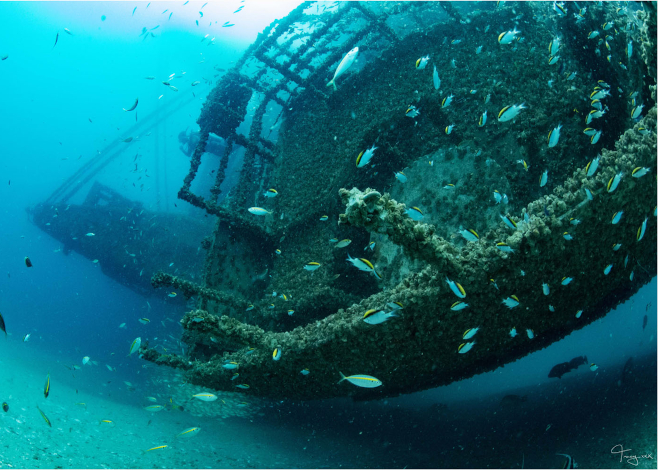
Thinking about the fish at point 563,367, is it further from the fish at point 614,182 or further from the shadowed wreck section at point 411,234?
the fish at point 614,182

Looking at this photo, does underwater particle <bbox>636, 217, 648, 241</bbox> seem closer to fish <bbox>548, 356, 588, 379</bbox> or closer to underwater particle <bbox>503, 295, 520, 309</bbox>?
underwater particle <bbox>503, 295, 520, 309</bbox>

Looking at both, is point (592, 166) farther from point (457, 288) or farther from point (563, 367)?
point (563, 367)

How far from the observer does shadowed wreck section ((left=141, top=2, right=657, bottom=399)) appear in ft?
12.9

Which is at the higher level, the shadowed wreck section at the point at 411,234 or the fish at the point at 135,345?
the shadowed wreck section at the point at 411,234

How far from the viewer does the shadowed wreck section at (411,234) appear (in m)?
3.94

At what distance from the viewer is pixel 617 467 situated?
506cm

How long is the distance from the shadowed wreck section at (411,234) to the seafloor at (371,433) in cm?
221

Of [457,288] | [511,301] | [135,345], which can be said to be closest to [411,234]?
[457,288]

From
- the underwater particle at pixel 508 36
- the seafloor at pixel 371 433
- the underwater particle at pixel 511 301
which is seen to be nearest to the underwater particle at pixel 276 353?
the underwater particle at pixel 511 301

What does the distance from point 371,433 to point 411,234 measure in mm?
7901

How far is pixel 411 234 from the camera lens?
3.49 m

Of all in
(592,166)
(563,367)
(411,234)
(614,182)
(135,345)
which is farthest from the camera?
(563,367)

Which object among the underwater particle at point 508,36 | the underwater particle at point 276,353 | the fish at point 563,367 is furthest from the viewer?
the fish at point 563,367

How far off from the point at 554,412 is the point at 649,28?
32.3 ft
